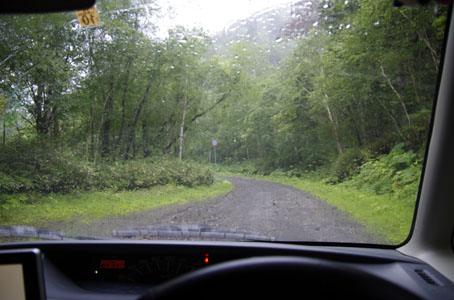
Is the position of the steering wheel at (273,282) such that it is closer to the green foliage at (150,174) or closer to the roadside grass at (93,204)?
the roadside grass at (93,204)

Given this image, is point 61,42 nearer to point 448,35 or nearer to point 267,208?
point 267,208

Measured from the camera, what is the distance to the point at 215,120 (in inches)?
165

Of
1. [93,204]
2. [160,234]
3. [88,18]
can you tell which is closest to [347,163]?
[160,234]

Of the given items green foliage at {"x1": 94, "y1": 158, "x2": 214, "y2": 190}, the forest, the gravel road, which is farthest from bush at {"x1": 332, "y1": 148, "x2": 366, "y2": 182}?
green foliage at {"x1": 94, "y1": 158, "x2": 214, "y2": 190}

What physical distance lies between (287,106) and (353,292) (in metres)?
3.02

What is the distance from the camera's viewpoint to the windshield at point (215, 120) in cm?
337

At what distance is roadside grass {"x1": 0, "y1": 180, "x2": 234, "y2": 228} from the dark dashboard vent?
2086 millimetres

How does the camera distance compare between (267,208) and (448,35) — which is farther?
(267,208)

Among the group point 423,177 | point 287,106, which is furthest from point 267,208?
point 423,177

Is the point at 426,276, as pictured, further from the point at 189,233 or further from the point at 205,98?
the point at 205,98

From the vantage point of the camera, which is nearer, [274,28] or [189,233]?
[189,233]

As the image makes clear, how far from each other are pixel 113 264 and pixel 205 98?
2.22 metres

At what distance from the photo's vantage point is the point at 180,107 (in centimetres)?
425

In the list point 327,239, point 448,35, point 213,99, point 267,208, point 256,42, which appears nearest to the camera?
point 448,35
